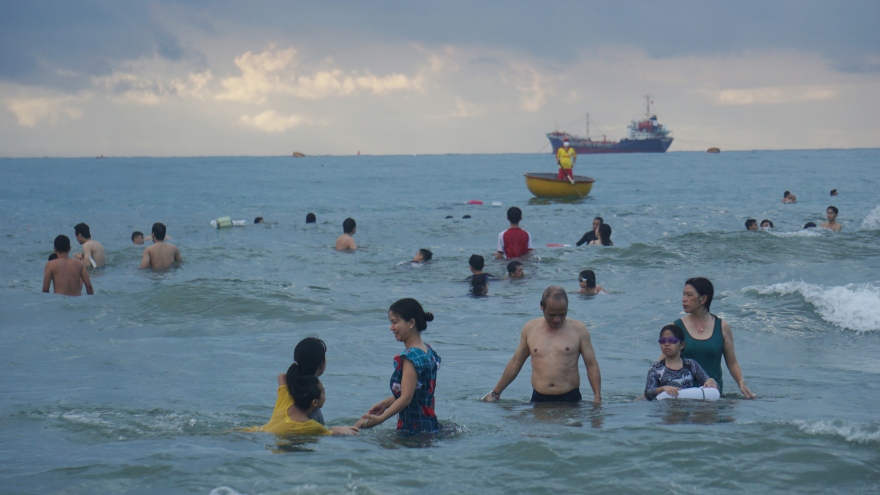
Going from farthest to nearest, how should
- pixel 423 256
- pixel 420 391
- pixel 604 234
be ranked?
pixel 604 234, pixel 423 256, pixel 420 391

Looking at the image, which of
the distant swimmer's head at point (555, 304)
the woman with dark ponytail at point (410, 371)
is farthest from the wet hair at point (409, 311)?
the distant swimmer's head at point (555, 304)

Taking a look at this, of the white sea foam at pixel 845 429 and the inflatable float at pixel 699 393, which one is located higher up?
the inflatable float at pixel 699 393

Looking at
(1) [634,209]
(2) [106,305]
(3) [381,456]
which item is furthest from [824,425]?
(1) [634,209]

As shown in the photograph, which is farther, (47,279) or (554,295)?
(47,279)

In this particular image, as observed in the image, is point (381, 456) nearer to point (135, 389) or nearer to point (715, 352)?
point (715, 352)

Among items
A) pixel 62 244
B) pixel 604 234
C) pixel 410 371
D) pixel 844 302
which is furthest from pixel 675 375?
pixel 604 234

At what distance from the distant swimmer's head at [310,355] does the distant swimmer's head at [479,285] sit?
350 inches

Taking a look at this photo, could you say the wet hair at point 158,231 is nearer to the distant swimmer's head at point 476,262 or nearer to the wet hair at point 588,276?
the distant swimmer's head at point 476,262

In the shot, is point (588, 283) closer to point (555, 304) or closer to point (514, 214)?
point (514, 214)

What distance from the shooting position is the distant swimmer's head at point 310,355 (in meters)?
5.47

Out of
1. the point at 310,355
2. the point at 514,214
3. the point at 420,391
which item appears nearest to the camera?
the point at 310,355

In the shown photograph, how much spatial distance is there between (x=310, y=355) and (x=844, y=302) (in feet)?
32.0

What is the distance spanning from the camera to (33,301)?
14.3 metres

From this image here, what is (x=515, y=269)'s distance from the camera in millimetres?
15508
